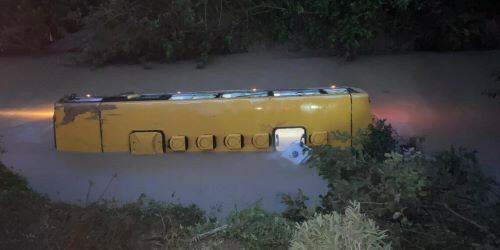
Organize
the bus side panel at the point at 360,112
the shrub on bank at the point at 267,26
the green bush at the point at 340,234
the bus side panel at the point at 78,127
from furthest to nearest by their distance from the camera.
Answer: the shrub on bank at the point at 267,26, the bus side panel at the point at 78,127, the bus side panel at the point at 360,112, the green bush at the point at 340,234

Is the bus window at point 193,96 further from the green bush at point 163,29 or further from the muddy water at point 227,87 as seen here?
the green bush at point 163,29

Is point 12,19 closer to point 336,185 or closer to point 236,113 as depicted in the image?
point 236,113

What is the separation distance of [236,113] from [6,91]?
4143 mm

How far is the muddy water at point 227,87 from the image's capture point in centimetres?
509

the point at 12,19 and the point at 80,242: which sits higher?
the point at 12,19

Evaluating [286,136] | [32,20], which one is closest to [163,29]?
[32,20]

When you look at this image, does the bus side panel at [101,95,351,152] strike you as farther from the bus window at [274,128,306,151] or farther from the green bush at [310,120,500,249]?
the green bush at [310,120,500,249]

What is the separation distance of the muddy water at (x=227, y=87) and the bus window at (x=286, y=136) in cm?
14

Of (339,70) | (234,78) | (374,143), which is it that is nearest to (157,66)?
(234,78)

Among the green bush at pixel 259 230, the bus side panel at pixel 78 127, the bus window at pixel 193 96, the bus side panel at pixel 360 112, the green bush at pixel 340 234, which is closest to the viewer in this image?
the green bush at pixel 340 234

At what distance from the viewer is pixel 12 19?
9680 mm

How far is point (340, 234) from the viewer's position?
8.43ft

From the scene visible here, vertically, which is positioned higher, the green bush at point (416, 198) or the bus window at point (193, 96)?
the bus window at point (193, 96)

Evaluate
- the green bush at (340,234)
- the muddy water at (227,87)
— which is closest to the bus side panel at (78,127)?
the muddy water at (227,87)
